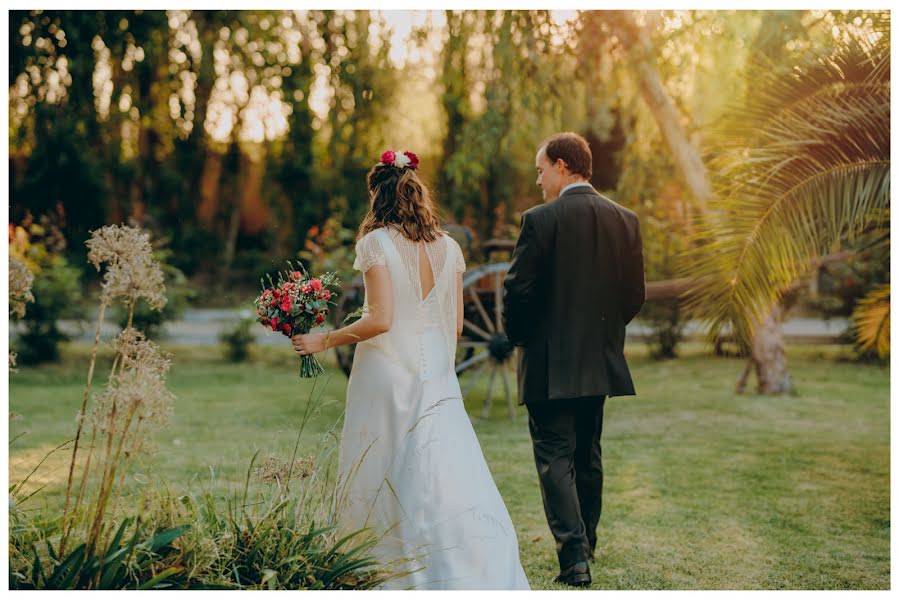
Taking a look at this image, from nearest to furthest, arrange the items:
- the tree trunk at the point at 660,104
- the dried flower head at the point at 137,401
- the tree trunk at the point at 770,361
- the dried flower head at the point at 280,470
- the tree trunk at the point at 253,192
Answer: the dried flower head at the point at 137,401 < the dried flower head at the point at 280,470 < the tree trunk at the point at 660,104 < the tree trunk at the point at 770,361 < the tree trunk at the point at 253,192

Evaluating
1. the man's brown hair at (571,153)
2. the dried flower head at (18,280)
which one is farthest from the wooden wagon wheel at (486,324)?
the dried flower head at (18,280)

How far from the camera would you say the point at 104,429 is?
2803mm

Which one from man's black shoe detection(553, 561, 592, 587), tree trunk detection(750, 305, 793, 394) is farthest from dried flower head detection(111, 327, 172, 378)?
tree trunk detection(750, 305, 793, 394)

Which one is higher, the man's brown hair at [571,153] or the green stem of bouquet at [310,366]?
the man's brown hair at [571,153]

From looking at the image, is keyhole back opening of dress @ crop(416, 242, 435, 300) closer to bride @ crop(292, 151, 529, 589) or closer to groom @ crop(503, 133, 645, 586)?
bride @ crop(292, 151, 529, 589)

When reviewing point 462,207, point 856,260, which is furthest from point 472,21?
point 856,260

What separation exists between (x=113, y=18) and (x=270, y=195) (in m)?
3.64

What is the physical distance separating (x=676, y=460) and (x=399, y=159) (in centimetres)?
378

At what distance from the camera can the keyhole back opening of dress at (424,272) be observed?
3535mm

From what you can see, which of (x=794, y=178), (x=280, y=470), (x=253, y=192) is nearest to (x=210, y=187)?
(x=253, y=192)

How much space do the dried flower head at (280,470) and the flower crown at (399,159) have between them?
1.07 m

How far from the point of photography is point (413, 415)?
3.56 metres

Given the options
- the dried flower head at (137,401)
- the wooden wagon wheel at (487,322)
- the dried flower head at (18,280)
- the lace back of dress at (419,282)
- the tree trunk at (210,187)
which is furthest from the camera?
the tree trunk at (210,187)

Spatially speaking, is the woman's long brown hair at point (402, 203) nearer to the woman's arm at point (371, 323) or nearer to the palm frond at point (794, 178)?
the woman's arm at point (371, 323)
